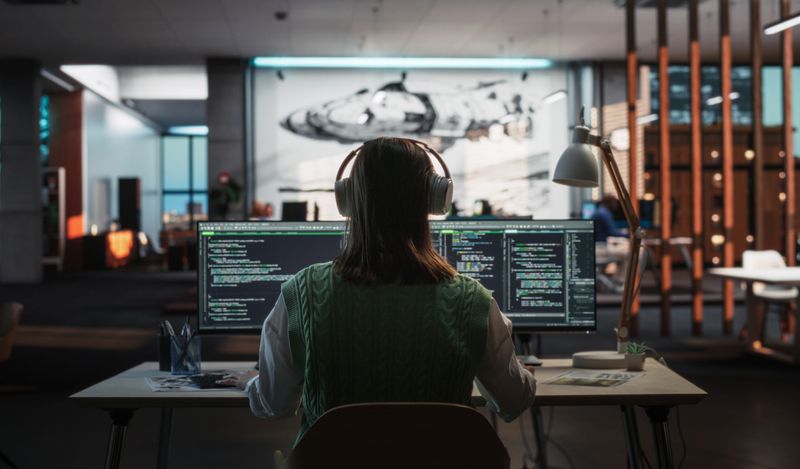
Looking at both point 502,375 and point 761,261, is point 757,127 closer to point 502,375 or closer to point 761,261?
point 761,261

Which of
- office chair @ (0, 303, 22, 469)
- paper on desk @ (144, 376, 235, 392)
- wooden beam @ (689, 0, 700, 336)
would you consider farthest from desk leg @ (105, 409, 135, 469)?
wooden beam @ (689, 0, 700, 336)

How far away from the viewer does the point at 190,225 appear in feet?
81.1

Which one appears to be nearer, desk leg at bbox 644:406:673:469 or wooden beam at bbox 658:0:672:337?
desk leg at bbox 644:406:673:469

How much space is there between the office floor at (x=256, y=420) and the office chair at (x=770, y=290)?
0.50 m

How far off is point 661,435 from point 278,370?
108 centimetres

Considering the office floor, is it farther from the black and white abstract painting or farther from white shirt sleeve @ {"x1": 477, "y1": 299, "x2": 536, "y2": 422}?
the black and white abstract painting

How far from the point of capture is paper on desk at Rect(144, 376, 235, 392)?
246cm

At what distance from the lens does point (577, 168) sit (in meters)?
2.68

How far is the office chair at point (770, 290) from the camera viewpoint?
24.7 feet

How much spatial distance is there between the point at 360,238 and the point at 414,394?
0.32m

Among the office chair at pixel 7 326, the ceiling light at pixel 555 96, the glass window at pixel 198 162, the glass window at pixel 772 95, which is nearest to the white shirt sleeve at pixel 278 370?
the office chair at pixel 7 326

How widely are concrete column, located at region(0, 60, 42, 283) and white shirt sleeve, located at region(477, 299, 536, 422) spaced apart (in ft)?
50.1

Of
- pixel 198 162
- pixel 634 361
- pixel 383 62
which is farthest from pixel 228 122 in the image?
pixel 634 361

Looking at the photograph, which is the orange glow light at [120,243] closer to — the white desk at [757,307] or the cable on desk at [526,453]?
the white desk at [757,307]
